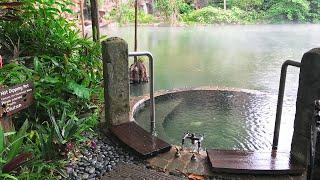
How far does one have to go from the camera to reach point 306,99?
2510mm

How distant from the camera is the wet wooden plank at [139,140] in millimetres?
2779

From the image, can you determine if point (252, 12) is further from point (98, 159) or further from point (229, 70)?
point (98, 159)

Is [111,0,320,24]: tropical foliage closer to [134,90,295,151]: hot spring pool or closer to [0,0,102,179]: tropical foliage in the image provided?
[134,90,295,151]: hot spring pool

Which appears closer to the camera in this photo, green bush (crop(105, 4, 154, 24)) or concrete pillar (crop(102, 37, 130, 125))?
concrete pillar (crop(102, 37, 130, 125))

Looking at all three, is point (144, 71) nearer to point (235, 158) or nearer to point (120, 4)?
point (235, 158)

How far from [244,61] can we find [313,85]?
7275 millimetres

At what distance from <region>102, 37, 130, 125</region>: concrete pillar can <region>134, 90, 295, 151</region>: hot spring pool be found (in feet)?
2.30

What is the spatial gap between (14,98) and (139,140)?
46.7 inches

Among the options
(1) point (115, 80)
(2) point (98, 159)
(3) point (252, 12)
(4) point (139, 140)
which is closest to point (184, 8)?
(3) point (252, 12)

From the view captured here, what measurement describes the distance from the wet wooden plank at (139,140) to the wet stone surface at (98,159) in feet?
0.25

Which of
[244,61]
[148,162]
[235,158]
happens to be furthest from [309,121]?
[244,61]

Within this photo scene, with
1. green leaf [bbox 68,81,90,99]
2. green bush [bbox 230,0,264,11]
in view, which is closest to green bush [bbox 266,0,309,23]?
green bush [bbox 230,0,264,11]

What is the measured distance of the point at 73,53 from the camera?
3.87 meters

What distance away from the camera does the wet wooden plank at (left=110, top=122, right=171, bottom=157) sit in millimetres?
2779
